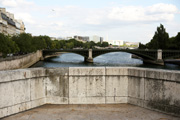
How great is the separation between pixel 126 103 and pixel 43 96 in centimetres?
245

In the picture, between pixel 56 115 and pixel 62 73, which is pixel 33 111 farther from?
pixel 62 73

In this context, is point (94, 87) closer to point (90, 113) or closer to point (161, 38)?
point (90, 113)

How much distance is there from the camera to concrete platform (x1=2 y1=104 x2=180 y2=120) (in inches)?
216

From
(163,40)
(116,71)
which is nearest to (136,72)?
(116,71)

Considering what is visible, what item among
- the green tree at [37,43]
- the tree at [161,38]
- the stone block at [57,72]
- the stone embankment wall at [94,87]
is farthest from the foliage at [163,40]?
the stone block at [57,72]

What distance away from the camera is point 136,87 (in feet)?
21.6

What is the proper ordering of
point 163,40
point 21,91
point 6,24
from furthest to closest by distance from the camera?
point 163,40 → point 6,24 → point 21,91

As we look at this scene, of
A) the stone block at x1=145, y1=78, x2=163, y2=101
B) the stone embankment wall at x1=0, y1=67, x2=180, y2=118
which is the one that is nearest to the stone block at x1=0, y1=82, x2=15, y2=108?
the stone embankment wall at x1=0, y1=67, x2=180, y2=118

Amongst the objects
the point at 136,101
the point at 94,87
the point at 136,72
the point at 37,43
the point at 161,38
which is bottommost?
the point at 136,101

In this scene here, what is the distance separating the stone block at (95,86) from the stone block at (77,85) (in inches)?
4.2

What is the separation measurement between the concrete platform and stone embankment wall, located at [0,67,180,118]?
10.3 inches

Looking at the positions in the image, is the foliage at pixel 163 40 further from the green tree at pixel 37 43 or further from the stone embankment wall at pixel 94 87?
the stone embankment wall at pixel 94 87

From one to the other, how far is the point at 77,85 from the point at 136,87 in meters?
1.71

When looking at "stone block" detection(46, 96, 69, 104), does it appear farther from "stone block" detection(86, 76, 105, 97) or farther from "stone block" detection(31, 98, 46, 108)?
"stone block" detection(86, 76, 105, 97)
